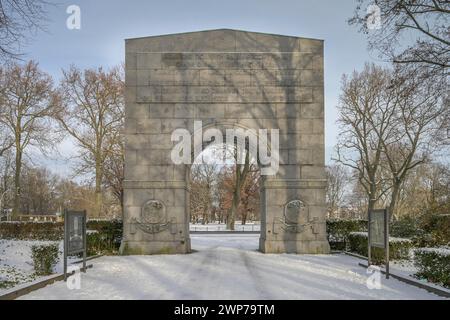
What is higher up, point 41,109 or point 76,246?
point 41,109

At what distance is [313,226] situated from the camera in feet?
57.6

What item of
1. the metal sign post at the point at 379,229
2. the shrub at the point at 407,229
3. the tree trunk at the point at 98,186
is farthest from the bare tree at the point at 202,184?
the metal sign post at the point at 379,229

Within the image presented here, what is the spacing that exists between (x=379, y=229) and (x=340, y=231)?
7568 millimetres

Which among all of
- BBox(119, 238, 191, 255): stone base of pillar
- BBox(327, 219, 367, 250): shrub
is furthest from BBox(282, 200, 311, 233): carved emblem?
BBox(119, 238, 191, 255): stone base of pillar

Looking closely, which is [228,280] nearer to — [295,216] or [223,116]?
[295,216]

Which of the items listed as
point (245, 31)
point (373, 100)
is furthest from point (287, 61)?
point (373, 100)

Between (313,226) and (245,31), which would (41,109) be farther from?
(313,226)

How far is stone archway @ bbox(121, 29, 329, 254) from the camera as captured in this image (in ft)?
57.5

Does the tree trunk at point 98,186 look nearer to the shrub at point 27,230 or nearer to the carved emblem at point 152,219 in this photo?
the shrub at point 27,230

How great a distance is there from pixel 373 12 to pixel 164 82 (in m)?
8.46

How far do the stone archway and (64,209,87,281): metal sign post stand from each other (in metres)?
5.13

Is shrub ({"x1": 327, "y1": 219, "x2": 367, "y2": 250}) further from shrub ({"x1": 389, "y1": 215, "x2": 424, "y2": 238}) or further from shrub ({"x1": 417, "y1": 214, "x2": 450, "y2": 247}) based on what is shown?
shrub ({"x1": 417, "y1": 214, "x2": 450, "y2": 247})

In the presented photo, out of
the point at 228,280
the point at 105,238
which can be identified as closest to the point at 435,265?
the point at 228,280
